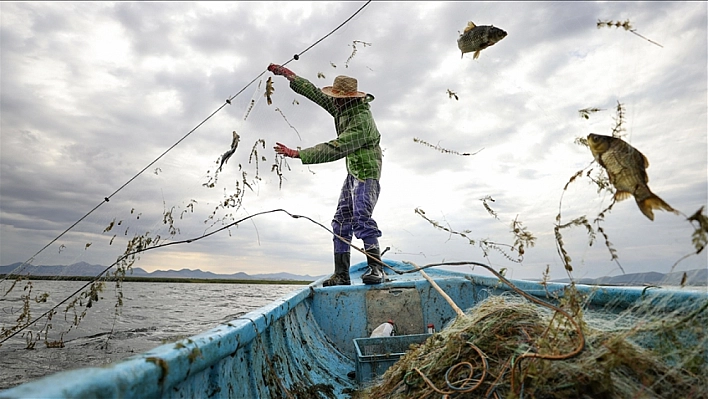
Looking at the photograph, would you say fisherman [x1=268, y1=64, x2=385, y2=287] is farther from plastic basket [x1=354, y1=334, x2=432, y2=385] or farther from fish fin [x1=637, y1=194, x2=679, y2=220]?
fish fin [x1=637, y1=194, x2=679, y2=220]

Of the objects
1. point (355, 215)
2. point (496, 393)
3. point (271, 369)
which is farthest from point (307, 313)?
point (496, 393)

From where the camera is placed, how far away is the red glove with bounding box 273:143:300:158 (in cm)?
432

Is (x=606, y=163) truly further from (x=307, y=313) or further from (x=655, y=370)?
(x=307, y=313)

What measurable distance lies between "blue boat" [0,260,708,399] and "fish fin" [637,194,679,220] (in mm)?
432

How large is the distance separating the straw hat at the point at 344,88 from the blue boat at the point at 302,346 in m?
2.38

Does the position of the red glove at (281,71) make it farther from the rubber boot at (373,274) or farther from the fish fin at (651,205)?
the fish fin at (651,205)

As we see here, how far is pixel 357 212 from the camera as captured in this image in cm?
494

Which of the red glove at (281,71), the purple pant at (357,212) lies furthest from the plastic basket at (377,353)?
the red glove at (281,71)

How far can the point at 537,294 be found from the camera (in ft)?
11.1

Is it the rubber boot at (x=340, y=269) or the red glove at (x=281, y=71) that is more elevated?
the red glove at (x=281, y=71)

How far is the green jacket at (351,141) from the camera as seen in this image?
4.61 m

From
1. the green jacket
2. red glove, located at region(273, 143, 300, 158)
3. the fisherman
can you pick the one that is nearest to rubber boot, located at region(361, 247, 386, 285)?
the fisherman

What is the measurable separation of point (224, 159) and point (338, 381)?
2.39 meters

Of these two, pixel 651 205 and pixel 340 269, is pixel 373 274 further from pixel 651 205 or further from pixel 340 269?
pixel 651 205
